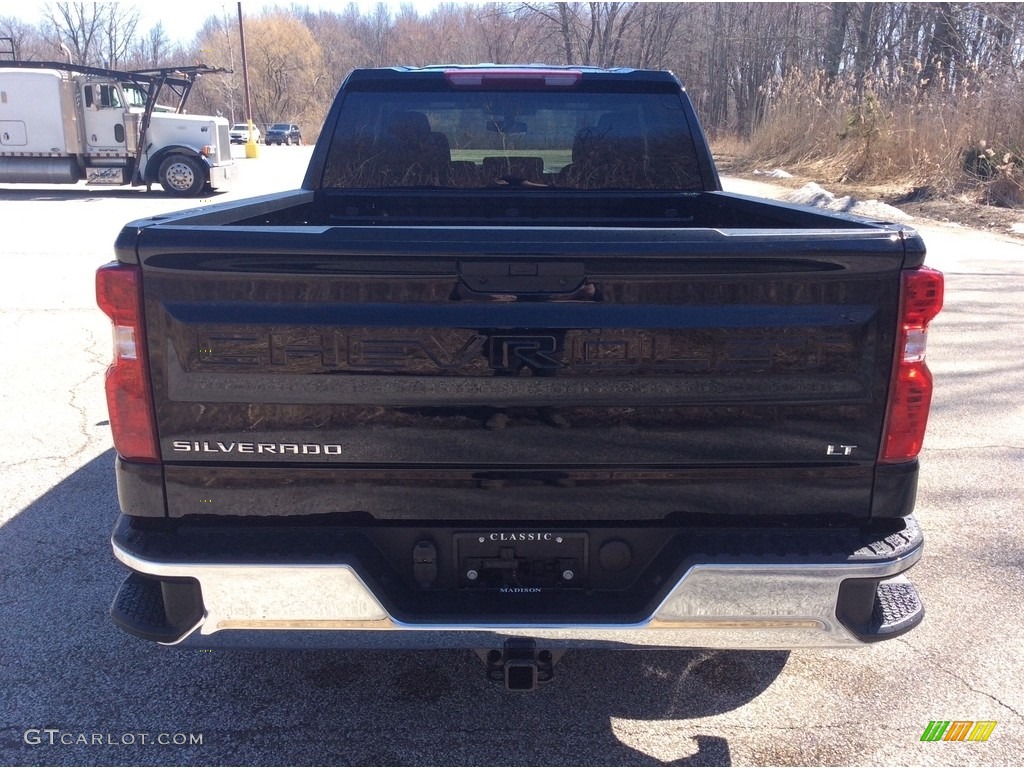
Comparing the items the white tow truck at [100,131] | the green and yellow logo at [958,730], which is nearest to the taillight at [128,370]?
the green and yellow logo at [958,730]

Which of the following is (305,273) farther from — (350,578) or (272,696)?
(272,696)

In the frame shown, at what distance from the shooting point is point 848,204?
604 inches

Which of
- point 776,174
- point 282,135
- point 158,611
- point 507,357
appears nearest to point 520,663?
point 507,357

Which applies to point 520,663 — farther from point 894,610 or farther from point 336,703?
point 894,610

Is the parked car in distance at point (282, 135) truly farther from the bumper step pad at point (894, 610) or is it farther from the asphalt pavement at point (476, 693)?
the bumper step pad at point (894, 610)

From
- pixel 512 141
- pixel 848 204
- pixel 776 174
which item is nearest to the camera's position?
pixel 512 141

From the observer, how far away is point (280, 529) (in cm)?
235

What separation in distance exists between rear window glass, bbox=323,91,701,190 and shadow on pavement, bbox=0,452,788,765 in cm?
231

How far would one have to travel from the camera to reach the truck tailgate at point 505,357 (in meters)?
2.19

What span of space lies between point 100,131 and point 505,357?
70.7 feet

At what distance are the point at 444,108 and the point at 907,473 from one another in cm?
294

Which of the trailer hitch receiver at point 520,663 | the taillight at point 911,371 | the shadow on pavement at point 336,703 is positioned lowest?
the shadow on pavement at point 336,703

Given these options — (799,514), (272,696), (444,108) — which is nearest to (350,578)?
(272,696)

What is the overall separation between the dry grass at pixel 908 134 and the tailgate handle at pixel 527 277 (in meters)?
16.4
